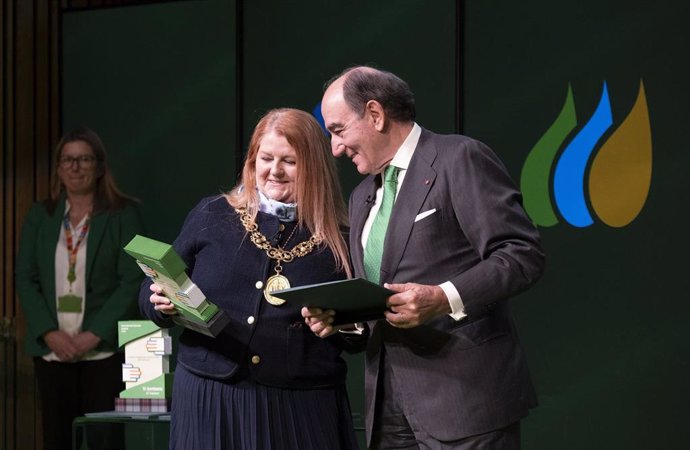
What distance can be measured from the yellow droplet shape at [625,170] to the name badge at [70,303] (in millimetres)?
2666

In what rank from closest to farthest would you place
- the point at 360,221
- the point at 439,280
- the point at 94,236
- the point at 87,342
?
the point at 439,280 → the point at 360,221 → the point at 87,342 → the point at 94,236

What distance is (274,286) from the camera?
10.2ft

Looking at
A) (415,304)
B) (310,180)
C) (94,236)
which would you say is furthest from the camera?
(94,236)

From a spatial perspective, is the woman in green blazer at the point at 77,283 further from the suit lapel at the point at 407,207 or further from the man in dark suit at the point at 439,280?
the suit lapel at the point at 407,207

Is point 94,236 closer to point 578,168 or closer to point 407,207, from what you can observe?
point 578,168

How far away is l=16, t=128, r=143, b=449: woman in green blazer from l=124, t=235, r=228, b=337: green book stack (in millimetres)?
2323

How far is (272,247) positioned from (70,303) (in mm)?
2566

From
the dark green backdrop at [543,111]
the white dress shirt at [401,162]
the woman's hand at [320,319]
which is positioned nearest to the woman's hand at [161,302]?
the woman's hand at [320,319]

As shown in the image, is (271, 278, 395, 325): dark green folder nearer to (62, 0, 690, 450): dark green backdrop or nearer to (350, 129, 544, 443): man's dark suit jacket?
(350, 129, 544, 443): man's dark suit jacket

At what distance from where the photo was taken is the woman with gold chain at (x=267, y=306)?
3.09 meters

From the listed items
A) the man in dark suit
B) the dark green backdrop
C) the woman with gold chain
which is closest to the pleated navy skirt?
the woman with gold chain

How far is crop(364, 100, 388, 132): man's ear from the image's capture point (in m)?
2.83

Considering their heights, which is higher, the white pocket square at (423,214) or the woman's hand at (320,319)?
the white pocket square at (423,214)

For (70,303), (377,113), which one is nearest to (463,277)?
(377,113)
